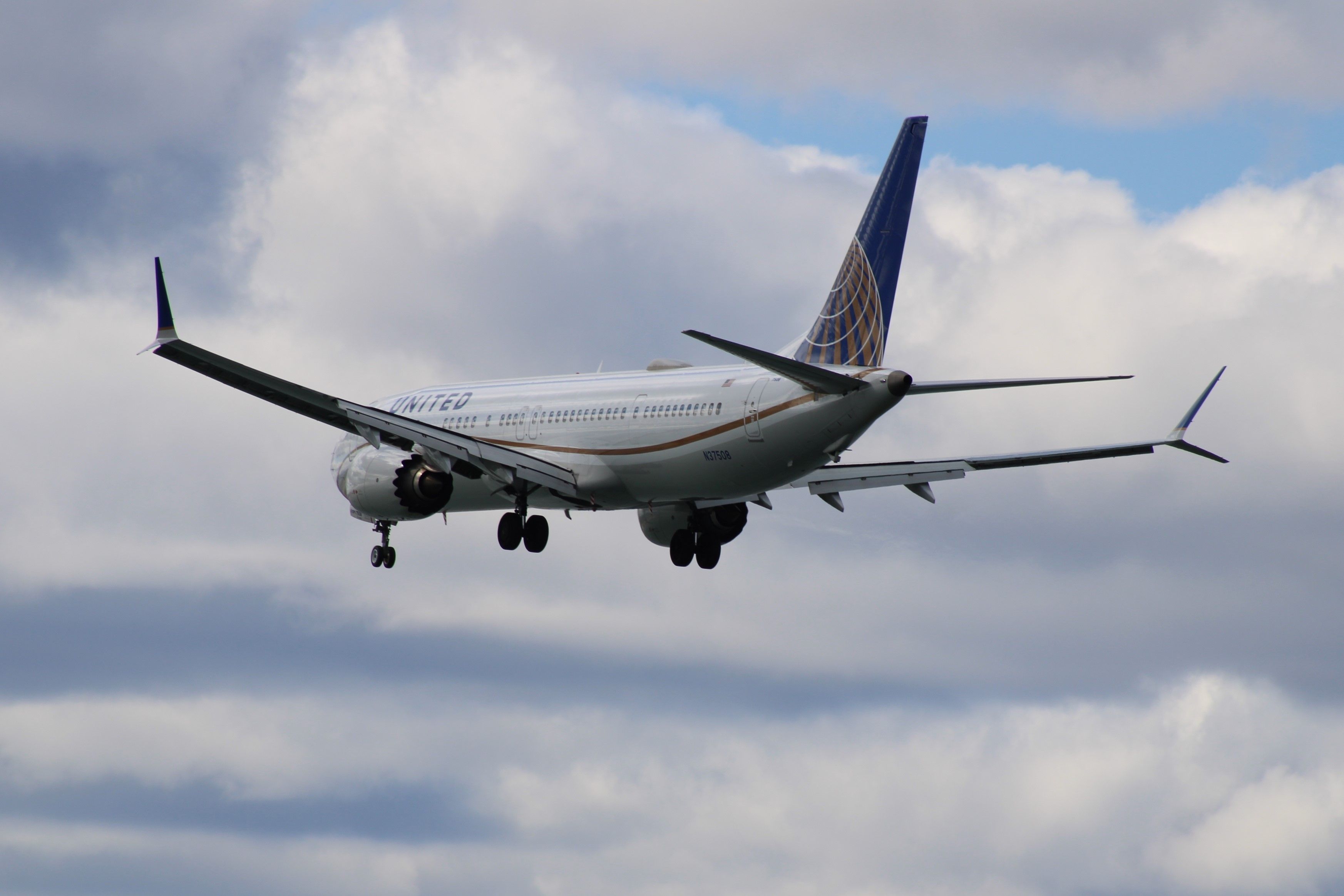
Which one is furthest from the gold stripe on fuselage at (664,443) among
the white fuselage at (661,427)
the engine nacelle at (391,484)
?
the engine nacelle at (391,484)

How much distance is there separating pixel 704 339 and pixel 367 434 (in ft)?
43.2

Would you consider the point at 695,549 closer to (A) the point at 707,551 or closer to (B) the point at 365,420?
(A) the point at 707,551

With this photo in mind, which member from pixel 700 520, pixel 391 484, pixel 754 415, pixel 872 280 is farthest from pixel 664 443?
→ pixel 391 484

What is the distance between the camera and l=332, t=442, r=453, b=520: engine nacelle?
51.8 m

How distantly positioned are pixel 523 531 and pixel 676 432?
248 inches

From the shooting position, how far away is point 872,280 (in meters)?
47.0

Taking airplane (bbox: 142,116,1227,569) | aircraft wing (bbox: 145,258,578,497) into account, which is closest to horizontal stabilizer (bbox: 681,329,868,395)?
airplane (bbox: 142,116,1227,569)

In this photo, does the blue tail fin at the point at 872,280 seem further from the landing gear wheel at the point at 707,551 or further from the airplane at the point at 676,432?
the landing gear wheel at the point at 707,551

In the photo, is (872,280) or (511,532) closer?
(872,280)

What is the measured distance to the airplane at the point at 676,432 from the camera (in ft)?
144

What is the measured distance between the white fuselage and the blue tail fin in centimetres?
161

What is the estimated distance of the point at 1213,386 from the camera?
4325 cm

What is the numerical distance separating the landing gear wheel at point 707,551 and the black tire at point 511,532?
5704 millimetres

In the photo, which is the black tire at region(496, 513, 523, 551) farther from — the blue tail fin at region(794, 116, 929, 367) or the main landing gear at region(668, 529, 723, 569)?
the blue tail fin at region(794, 116, 929, 367)
